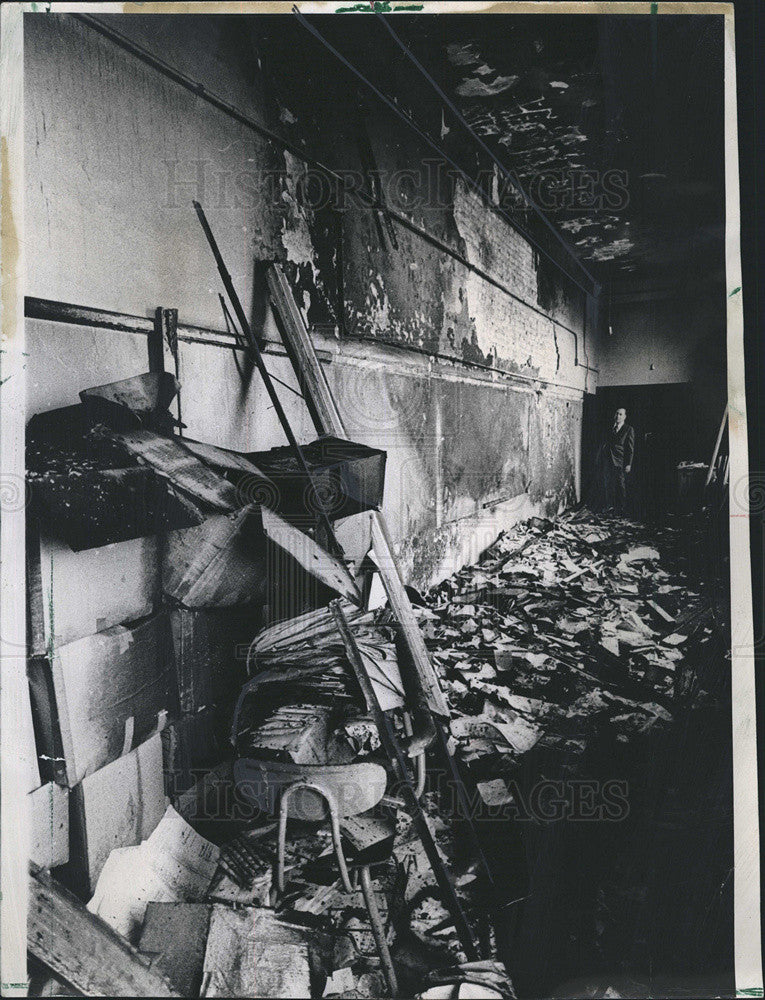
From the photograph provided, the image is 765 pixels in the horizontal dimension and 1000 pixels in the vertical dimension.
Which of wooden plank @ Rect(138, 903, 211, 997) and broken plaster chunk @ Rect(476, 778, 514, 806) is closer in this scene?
wooden plank @ Rect(138, 903, 211, 997)

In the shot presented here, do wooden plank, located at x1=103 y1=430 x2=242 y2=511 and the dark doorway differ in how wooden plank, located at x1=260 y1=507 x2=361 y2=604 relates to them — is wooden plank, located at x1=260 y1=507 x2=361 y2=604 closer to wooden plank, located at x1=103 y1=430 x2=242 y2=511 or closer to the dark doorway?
wooden plank, located at x1=103 y1=430 x2=242 y2=511

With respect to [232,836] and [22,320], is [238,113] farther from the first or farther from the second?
[232,836]

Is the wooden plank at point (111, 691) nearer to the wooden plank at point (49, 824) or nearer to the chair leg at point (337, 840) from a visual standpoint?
the wooden plank at point (49, 824)

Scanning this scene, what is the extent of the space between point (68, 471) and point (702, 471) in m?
1.80

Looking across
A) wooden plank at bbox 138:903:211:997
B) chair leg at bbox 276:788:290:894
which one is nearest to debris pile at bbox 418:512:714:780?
chair leg at bbox 276:788:290:894

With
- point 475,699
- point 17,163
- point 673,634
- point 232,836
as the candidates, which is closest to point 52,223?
point 17,163

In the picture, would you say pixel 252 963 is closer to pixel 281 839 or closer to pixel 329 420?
pixel 281 839

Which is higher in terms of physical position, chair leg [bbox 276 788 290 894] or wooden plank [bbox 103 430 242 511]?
wooden plank [bbox 103 430 242 511]

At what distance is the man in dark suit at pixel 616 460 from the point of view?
86.6 inches

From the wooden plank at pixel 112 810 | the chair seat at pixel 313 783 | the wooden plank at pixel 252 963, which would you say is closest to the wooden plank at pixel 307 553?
the chair seat at pixel 313 783

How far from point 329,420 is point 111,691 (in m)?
0.98

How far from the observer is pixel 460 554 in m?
2.50

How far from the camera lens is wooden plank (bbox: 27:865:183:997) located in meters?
1.42

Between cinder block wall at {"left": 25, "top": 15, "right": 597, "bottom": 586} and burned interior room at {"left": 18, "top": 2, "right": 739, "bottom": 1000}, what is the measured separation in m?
0.01
